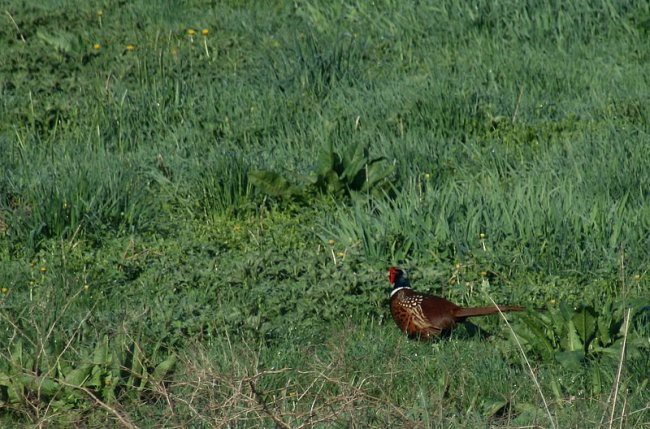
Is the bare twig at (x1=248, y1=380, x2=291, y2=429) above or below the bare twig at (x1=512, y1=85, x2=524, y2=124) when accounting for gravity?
above

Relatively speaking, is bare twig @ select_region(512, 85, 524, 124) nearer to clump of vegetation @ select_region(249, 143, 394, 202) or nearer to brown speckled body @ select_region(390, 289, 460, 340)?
clump of vegetation @ select_region(249, 143, 394, 202)

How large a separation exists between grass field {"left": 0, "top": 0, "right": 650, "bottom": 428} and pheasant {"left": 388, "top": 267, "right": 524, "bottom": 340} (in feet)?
0.27

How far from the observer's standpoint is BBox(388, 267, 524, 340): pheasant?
4758 millimetres

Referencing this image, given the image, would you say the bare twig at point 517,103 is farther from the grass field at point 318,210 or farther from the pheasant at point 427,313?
the pheasant at point 427,313

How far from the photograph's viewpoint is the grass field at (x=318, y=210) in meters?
3.98

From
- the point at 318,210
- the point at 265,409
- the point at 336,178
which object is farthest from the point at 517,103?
the point at 265,409

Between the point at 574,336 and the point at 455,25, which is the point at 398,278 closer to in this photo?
the point at 574,336

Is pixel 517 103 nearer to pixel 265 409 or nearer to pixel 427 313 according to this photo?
pixel 427 313

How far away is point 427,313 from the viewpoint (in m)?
4.77

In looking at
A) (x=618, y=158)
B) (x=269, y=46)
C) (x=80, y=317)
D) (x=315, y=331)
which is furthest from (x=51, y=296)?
(x=269, y=46)

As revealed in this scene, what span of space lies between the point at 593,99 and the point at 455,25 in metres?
1.60

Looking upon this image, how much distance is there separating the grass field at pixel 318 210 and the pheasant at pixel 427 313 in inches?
3.2

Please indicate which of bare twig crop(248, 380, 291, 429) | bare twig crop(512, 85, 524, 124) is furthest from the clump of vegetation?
bare twig crop(248, 380, 291, 429)

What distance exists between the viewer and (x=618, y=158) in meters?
6.00
